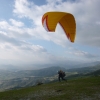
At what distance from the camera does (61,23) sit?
34.8 meters

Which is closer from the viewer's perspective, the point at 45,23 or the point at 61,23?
the point at 45,23

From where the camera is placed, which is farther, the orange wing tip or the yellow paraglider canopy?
the orange wing tip

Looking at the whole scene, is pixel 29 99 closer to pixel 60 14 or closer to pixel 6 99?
pixel 6 99

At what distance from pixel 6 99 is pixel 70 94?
1187 cm

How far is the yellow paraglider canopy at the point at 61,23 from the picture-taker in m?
28.0

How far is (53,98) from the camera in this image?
2748 centimetres

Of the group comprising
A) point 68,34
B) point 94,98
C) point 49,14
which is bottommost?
point 94,98

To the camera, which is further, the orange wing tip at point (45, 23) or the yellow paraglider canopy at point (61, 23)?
the orange wing tip at point (45, 23)

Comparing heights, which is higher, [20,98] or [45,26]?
[45,26]

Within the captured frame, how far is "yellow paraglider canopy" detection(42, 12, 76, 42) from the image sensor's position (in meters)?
28.0

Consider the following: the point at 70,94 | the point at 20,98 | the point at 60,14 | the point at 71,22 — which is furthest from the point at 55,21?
the point at 20,98

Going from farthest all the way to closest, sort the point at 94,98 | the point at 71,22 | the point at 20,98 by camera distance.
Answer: the point at 71,22
the point at 20,98
the point at 94,98

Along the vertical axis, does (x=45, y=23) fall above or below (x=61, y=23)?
below

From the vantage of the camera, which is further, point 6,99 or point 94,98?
point 6,99
